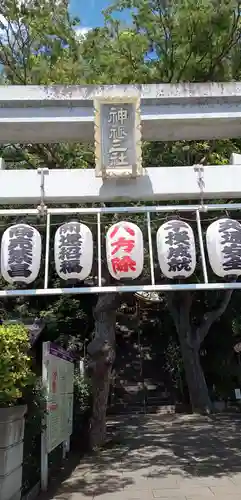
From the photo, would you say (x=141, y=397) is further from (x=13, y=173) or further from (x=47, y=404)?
(x=13, y=173)

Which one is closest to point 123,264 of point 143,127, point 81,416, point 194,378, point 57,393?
point 143,127

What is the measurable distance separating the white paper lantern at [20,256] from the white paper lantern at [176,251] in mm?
1643

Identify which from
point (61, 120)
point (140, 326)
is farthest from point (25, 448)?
point (140, 326)

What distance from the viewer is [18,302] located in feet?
64.3

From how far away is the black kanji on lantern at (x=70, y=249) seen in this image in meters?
6.13

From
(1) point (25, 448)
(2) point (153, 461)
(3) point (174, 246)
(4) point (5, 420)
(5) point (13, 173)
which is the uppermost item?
(5) point (13, 173)

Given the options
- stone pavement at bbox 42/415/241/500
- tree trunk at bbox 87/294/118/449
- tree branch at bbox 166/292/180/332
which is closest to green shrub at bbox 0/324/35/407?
stone pavement at bbox 42/415/241/500

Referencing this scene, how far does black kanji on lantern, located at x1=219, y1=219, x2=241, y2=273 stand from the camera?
242 inches

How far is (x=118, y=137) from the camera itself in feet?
21.2

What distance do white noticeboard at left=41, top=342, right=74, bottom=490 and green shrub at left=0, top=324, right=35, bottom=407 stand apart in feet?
5.41

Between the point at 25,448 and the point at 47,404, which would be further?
the point at 47,404

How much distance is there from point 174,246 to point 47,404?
3.54m

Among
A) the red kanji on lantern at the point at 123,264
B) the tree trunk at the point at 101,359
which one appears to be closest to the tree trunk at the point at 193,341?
the tree trunk at the point at 101,359

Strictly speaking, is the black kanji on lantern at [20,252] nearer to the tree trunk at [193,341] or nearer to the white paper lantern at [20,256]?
the white paper lantern at [20,256]
